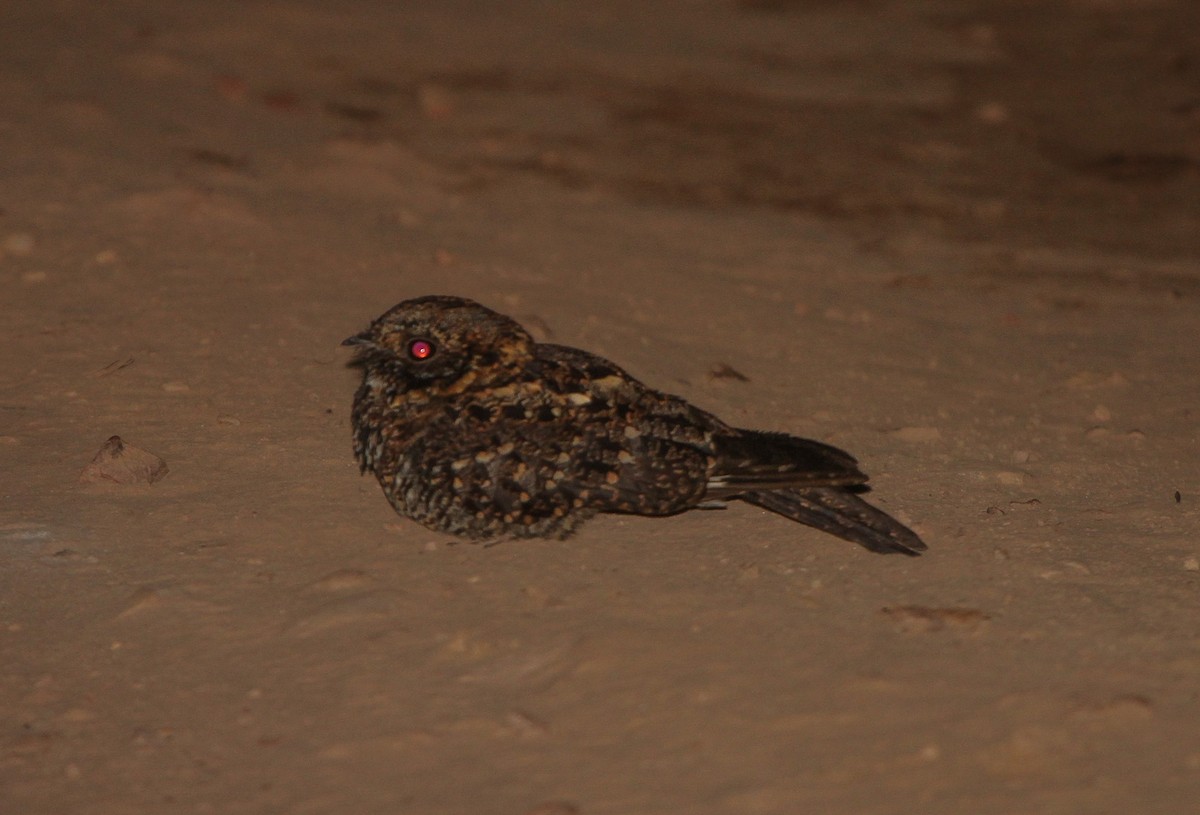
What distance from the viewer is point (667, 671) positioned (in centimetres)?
308

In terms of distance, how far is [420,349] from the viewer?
3.87 metres

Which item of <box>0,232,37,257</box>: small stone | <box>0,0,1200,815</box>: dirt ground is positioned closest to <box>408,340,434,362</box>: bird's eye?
<box>0,0,1200,815</box>: dirt ground

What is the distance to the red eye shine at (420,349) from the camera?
3.87m

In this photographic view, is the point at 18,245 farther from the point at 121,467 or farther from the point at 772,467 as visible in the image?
the point at 772,467

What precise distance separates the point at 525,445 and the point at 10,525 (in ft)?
4.55

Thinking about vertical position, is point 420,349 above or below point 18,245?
above

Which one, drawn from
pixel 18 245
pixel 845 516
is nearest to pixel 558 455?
pixel 845 516

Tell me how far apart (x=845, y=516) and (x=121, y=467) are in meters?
1.96

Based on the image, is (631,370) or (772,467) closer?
(772,467)

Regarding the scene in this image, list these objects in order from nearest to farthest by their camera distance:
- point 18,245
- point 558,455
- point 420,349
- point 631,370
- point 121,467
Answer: point 558,455 < point 420,349 < point 121,467 < point 631,370 < point 18,245

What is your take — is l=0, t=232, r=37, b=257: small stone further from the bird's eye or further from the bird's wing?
the bird's wing

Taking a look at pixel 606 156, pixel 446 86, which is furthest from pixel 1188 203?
pixel 446 86

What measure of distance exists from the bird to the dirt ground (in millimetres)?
108

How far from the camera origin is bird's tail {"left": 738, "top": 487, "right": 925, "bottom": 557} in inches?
143
